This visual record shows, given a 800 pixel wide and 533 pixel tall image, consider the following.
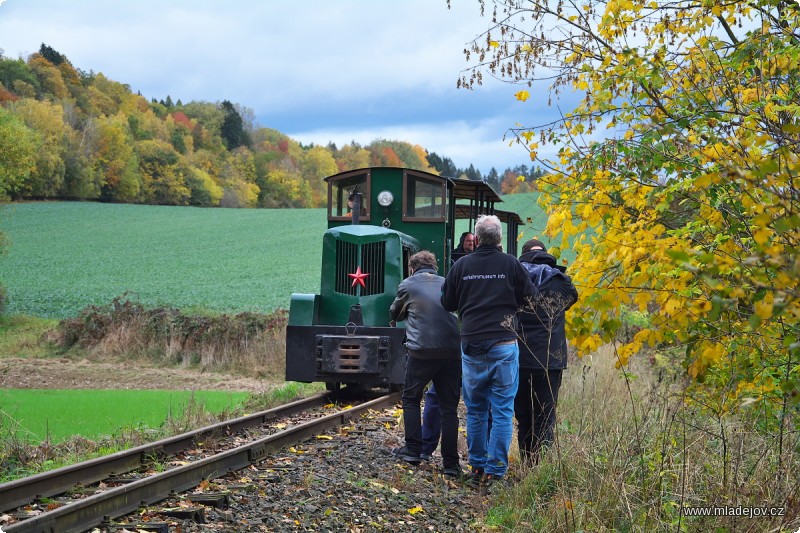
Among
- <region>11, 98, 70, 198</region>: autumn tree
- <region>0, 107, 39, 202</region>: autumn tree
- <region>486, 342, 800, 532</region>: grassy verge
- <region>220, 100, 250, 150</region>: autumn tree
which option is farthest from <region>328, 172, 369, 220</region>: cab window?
<region>220, 100, 250, 150</region>: autumn tree

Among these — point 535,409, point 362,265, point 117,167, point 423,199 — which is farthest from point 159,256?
point 535,409

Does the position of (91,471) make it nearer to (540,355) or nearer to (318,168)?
(540,355)

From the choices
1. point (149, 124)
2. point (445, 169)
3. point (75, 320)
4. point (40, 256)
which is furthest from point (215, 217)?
point (75, 320)

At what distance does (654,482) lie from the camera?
5.31 metres

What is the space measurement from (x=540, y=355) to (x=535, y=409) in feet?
1.78

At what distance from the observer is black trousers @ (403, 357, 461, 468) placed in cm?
719

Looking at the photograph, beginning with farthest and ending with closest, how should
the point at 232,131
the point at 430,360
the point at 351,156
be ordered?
the point at 351,156
the point at 232,131
the point at 430,360

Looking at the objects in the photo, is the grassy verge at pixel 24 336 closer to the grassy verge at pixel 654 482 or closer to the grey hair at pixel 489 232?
the grey hair at pixel 489 232

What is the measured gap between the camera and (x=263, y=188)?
8100cm

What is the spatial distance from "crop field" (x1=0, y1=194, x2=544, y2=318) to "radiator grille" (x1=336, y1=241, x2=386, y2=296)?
1286cm

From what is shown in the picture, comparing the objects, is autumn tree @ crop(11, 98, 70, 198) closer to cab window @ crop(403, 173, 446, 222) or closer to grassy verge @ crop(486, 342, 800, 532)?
cab window @ crop(403, 173, 446, 222)

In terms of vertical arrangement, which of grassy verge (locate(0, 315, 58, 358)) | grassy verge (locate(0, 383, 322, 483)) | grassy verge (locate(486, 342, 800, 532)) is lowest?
grassy verge (locate(0, 315, 58, 358))

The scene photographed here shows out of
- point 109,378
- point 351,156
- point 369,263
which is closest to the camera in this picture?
point 369,263

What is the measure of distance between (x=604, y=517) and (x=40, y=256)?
145ft
